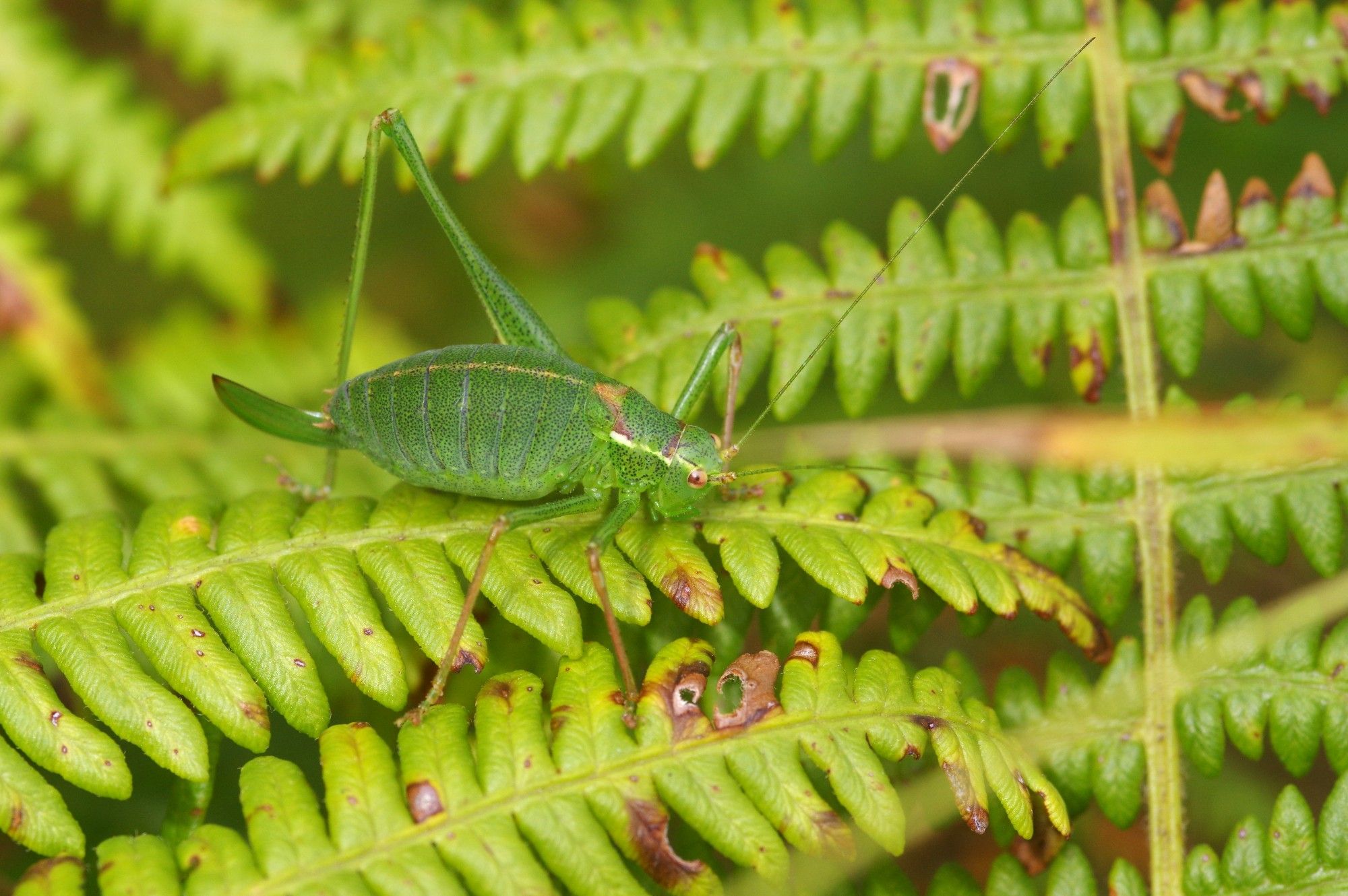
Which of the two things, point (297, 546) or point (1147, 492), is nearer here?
point (297, 546)

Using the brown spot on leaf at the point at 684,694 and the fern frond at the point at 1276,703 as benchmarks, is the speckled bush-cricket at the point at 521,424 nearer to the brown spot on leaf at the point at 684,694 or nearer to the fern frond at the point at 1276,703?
the brown spot on leaf at the point at 684,694

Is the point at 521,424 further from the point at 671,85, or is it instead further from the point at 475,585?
the point at 671,85

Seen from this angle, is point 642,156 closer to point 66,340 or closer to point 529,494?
point 529,494

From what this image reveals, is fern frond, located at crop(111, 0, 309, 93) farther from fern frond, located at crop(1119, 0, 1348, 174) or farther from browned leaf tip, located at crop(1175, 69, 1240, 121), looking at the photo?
browned leaf tip, located at crop(1175, 69, 1240, 121)

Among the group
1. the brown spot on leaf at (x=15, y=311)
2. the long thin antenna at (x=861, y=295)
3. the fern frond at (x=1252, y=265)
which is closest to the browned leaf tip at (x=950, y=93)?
the long thin antenna at (x=861, y=295)

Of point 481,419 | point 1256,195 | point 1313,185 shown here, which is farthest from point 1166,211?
point 481,419
